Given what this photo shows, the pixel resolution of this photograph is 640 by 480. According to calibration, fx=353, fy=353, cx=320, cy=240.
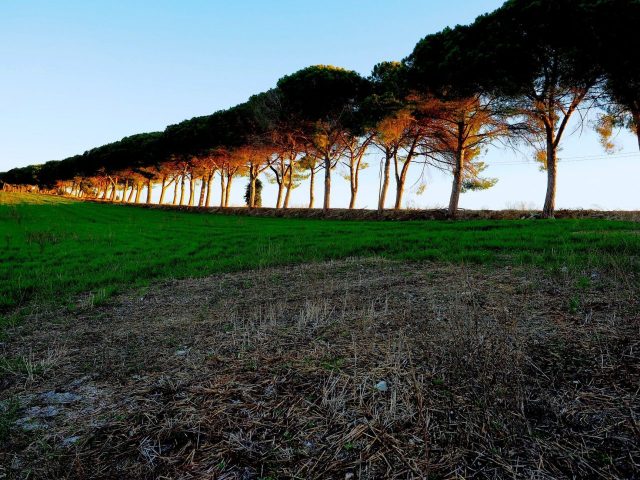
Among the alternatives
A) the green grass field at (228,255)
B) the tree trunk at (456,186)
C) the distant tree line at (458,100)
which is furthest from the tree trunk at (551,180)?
the green grass field at (228,255)

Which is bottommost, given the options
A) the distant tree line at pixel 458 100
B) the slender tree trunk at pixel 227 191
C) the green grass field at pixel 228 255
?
the green grass field at pixel 228 255

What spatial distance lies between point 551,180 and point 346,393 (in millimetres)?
22027

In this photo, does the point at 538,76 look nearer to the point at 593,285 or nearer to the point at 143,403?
the point at 593,285

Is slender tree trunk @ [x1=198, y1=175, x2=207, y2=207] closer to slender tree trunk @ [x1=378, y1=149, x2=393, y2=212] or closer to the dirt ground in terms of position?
slender tree trunk @ [x1=378, y1=149, x2=393, y2=212]

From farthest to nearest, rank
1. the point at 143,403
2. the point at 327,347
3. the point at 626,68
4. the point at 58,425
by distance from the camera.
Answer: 1. the point at 626,68
2. the point at 327,347
3. the point at 143,403
4. the point at 58,425

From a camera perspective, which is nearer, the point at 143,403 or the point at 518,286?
the point at 143,403

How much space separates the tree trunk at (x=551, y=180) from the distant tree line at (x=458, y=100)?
6 centimetres

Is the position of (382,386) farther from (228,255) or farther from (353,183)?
(353,183)

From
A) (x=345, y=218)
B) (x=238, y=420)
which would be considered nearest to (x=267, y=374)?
(x=238, y=420)

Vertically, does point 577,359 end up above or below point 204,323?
above

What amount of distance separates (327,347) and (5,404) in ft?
9.26

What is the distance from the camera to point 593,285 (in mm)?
4996

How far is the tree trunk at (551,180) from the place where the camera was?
19.8m

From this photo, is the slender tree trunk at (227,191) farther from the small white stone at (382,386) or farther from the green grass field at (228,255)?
the small white stone at (382,386)
